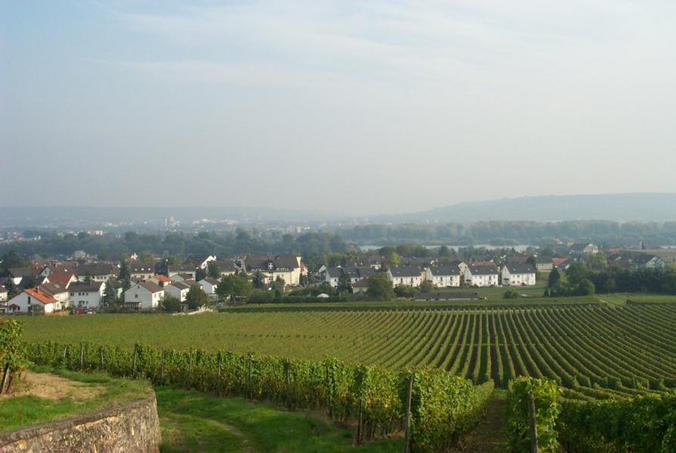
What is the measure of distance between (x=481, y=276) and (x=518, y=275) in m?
5.55

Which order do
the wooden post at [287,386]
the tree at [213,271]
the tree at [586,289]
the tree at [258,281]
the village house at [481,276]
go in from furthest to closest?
the village house at [481,276]
the tree at [213,271]
the tree at [258,281]
the tree at [586,289]
the wooden post at [287,386]

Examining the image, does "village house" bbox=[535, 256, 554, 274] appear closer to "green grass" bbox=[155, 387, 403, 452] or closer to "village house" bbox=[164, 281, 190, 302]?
"village house" bbox=[164, 281, 190, 302]

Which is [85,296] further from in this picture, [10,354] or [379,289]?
[10,354]

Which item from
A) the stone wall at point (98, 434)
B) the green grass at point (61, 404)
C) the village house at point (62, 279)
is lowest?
the village house at point (62, 279)

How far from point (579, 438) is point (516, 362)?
23.0 meters

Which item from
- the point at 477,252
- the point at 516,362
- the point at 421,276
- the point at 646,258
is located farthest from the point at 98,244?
the point at 516,362

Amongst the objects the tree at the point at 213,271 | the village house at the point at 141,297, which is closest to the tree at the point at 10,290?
the village house at the point at 141,297

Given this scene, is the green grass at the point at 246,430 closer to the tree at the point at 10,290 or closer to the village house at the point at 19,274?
the tree at the point at 10,290

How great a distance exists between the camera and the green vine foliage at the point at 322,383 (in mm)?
13234

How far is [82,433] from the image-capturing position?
10.2m

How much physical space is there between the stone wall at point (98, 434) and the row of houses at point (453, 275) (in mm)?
81083

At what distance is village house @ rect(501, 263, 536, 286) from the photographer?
313 ft

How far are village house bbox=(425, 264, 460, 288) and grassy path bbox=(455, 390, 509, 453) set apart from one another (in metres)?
73.6

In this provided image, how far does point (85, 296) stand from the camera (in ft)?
232
